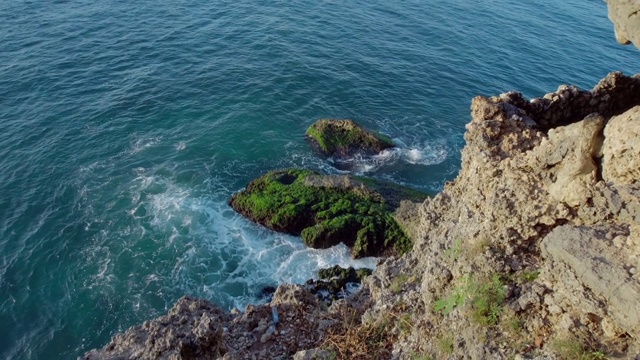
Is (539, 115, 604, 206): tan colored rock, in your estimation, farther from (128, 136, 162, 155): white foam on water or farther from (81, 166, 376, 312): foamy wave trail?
(128, 136, 162, 155): white foam on water

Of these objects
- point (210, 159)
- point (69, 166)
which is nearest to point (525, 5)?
point (210, 159)

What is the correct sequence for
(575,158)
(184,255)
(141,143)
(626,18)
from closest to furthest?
(626,18) < (575,158) < (184,255) < (141,143)

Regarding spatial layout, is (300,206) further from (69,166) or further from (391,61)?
(391,61)

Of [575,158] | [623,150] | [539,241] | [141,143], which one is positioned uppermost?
[623,150]

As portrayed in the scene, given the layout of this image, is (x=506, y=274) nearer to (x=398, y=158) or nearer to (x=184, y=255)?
(x=184, y=255)

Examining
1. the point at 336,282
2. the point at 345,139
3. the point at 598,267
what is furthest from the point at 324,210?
the point at 598,267

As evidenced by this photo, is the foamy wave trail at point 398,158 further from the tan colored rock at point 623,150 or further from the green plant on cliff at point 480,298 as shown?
the tan colored rock at point 623,150

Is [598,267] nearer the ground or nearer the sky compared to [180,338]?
nearer the sky
